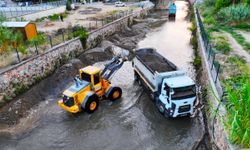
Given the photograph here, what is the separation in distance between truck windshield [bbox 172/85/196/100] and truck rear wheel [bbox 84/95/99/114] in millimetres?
4439

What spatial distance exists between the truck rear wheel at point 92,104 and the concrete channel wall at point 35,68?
5.03 m

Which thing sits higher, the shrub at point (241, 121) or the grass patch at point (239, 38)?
the grass patch at point (239, 38)

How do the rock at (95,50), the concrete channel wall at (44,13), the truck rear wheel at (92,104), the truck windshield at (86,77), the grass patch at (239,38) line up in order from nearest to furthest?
the truck rear wheel at (92,104)
the truck windshield at (86,77)
the grass patch at (239,38)
the rock at (95,50)
the concrete channel wall at (44,13)

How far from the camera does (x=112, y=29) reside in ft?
89.4

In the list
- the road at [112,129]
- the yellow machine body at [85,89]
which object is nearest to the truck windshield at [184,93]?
the road at [112,129]

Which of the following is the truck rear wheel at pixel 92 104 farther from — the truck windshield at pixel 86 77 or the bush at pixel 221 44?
the bush at pixel 221 44

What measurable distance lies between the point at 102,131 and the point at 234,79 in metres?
7.62

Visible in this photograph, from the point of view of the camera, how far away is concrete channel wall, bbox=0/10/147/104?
13141 mm

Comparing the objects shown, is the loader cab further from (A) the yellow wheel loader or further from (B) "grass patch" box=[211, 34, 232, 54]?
(B) "grass patch" box=[211, 34, 232, 54]

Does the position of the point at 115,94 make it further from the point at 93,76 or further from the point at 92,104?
the point at 93,76

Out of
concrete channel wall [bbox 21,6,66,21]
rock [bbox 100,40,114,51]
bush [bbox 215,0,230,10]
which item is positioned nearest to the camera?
rock [bbox 100,40,114,51]

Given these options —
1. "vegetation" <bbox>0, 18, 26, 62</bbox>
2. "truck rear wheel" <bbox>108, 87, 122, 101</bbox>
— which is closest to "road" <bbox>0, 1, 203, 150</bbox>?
"truck rear wheel" <bbox>108, 87, 122, 101</bbox>

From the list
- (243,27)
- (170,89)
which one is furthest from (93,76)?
(243,27)

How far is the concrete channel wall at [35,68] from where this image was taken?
13.1 meters
